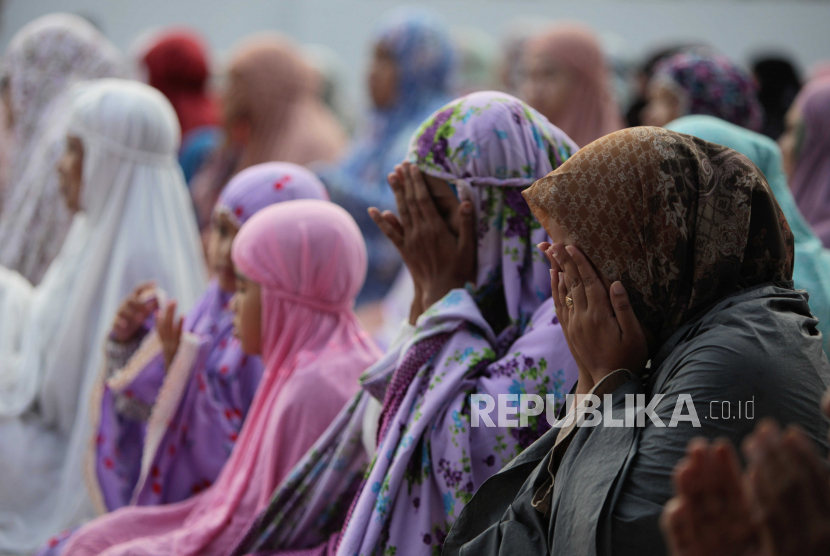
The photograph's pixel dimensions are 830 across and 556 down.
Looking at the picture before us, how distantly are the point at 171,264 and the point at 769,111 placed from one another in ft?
13.6

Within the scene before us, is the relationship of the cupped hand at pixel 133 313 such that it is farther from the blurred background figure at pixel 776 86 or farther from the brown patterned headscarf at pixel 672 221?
the blurred background figure at pixel 776 86

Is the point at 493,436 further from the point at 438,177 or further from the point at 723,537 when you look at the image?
the point at 723,537

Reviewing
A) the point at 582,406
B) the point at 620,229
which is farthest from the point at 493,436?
the point at 620,229

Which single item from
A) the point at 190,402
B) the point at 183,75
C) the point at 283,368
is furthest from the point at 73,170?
the point at 183,75

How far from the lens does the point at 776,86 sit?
5770 millimetres

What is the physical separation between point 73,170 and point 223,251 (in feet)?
2.74

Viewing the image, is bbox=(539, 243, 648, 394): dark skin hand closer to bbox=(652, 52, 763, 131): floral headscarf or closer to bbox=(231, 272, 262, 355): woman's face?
bbox=(231, 272, 262, 355): woman's face

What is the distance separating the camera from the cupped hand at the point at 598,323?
1.33 meters

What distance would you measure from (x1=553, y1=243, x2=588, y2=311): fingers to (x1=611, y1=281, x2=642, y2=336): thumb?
5cm

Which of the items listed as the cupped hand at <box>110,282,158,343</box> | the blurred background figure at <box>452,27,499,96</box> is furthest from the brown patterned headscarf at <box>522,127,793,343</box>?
the blurred background figure at <box>452,27,499,96</box>

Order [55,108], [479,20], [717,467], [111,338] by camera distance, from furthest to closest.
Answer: [479,20] → [55,108] → [111,338] → [717,467]

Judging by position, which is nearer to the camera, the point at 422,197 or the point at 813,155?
the point at 422,197

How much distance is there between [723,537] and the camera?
0.88 m

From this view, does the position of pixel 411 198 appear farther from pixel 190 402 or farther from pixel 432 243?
pixel 190 402
